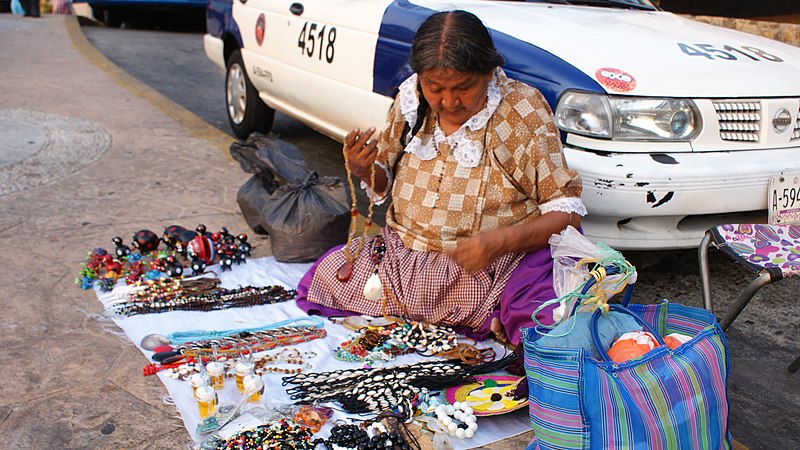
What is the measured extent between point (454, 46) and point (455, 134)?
1.46ft

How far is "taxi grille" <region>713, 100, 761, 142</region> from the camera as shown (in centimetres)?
334

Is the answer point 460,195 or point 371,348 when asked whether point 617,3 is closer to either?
point 460,195

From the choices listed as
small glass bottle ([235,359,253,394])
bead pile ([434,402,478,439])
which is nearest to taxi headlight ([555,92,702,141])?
bead pile ([434,402,478,439])

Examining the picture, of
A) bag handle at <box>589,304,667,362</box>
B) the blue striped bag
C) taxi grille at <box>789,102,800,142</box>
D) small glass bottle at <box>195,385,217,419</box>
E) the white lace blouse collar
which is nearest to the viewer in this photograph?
the blue striped bag

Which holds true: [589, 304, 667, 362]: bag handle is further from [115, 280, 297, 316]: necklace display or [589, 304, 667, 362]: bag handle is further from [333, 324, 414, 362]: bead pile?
[115, 280, 297, 316]: necklace display

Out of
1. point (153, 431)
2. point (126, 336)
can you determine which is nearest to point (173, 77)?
point (126, 336)

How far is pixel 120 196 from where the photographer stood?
4.75 meters

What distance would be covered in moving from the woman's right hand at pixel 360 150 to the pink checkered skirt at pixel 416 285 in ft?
1.17

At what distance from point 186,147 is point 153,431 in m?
3.74

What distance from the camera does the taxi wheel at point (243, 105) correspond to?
6199 millimetres

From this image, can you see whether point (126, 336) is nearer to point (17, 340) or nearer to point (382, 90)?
point (17, 340)

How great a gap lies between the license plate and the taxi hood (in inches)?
15.6

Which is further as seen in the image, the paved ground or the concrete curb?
the concrete curb

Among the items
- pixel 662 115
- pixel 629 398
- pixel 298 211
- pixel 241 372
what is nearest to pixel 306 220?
pixel 298 211
